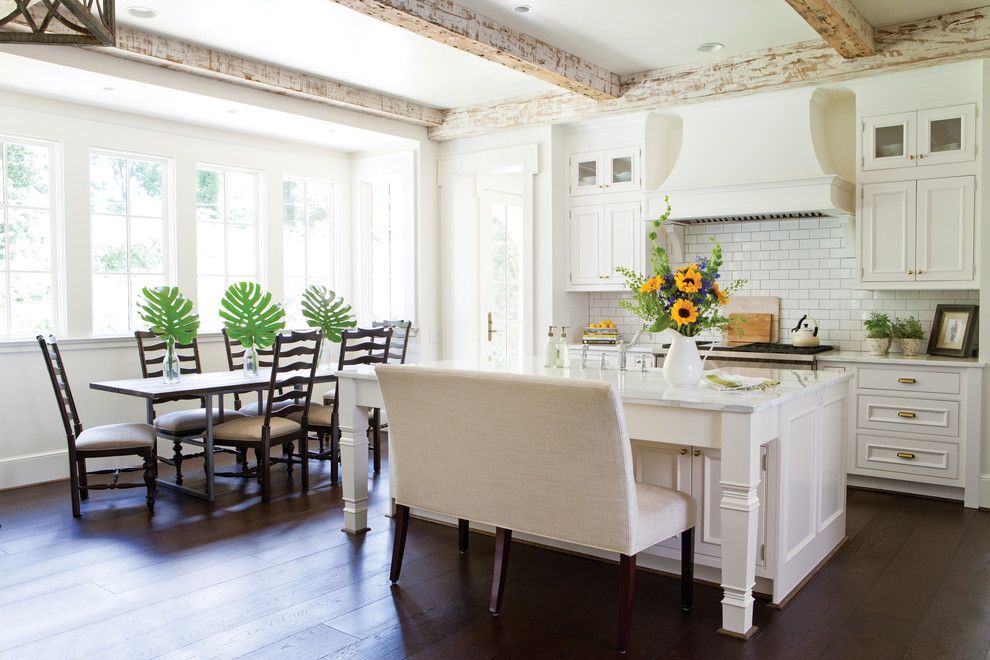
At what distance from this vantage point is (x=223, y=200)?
20.9ft

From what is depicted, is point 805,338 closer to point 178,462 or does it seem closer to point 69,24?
point 178,462

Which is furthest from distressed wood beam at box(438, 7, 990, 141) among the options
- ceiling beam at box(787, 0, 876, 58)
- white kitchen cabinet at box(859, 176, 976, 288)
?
white kitchen cabinet at box(859, 176, 976, 288)

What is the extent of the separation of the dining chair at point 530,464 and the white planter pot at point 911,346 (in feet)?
8.94

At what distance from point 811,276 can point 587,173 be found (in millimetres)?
1859

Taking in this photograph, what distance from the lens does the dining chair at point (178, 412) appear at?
4.84m

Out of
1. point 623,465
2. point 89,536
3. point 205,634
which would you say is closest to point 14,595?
point 89,536

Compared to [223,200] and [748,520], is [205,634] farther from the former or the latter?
[223,200]

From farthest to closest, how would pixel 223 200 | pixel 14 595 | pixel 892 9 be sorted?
pixel 223 200 < pixel 892 9 < pixel 14 595

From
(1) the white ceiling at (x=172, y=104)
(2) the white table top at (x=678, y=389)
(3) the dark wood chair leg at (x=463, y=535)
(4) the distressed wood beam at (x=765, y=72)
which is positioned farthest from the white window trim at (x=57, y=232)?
(3) the dark wood chair leg at (x=463, y=535)

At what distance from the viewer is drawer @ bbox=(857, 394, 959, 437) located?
462 cm

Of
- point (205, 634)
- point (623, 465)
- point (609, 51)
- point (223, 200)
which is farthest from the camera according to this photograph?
point (223, 200)

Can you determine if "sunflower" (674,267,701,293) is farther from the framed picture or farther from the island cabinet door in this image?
the framed picture

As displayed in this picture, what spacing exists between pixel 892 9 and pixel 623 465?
336 cm

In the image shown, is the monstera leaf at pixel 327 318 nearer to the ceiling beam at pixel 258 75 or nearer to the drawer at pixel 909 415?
the ceiling beam at pixel 258 75
